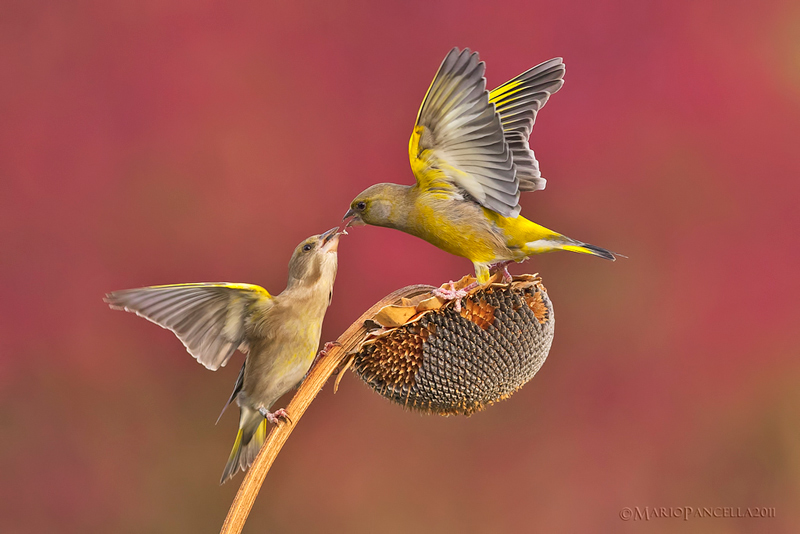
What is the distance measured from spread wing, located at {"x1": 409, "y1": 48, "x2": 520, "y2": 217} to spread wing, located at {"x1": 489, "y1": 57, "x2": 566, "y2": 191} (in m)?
0.17

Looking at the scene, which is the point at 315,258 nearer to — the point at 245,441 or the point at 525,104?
the point at 245,441

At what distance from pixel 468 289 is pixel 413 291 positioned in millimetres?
163

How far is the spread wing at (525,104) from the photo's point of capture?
68.7 inches

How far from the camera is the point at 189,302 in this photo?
155 centimetres

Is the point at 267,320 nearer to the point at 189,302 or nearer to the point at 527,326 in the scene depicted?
the point at 189,302

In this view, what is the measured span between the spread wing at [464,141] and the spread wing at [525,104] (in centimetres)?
17

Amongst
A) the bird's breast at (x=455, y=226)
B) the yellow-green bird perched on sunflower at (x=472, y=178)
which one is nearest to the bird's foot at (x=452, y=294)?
the yellow-green bird perched on sunflower at (x=472, y=178)

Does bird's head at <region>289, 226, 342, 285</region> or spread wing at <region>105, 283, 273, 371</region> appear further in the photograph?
bird's head at <region>289, 226, 342, 285</region>

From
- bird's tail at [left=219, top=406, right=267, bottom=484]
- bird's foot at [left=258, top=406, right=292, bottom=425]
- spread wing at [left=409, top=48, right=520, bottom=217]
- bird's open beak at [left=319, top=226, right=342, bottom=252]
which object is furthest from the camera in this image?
bird's tail at [left=219, top=406, right=267, bottom=484]

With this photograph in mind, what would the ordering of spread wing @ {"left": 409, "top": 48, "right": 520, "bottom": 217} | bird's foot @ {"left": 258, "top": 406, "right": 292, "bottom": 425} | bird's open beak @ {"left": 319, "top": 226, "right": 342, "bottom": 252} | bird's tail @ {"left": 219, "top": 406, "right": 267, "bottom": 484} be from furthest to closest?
bird's tail @ {"left": 219, "top": 406, "right": 267, "bottom": 484} → bird's open beak @ {"left": 319, "top": 226, "right": 342, "bottom": 252} → bird's foot @ {"left": 258, "top": 406, "right": 292, "bottom": 425} → spread wing @ {"left": 409, "top": 48, "right": 520, "bottom": 217}

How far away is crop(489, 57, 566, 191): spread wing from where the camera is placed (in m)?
1.75

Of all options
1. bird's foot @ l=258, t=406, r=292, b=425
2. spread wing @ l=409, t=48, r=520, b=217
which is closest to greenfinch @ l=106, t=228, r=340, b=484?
bird's foot @ l=258, t=406, r=292, b=425

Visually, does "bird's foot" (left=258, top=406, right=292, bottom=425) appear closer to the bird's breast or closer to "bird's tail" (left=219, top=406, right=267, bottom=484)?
"bird's tail" (left=219, top=406, right=267, bottom=484)

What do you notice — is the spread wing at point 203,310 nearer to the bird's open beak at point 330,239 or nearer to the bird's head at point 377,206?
the bird's open beak at point 330,239
